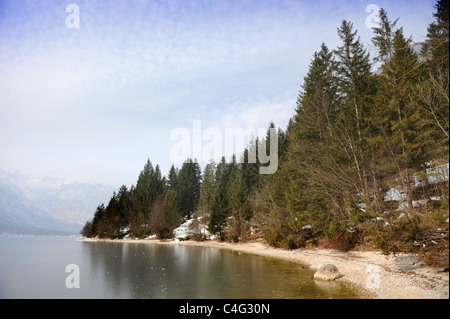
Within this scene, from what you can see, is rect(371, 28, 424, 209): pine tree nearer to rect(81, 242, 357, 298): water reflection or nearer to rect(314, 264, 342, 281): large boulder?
rect(314, 264, 342, 281): large boulder

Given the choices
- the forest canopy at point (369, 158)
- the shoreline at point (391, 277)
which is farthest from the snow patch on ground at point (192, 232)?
the shoreline at point (391, 277)

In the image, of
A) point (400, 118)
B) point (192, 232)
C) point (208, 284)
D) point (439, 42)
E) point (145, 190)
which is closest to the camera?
point (439, 42)

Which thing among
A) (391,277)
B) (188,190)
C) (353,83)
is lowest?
(391,277)

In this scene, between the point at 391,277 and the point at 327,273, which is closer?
the point at 391,277

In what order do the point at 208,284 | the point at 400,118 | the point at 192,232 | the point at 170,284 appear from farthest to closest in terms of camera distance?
the point at 192,232, the point at 400,118, the point at 170,284, the point at 208,284

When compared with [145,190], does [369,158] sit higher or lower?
higher

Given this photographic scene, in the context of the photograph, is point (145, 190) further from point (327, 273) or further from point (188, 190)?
point (327, 273)

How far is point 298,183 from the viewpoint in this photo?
3125 cm

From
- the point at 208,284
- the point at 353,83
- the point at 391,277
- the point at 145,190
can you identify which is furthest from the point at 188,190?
the point at 391,277

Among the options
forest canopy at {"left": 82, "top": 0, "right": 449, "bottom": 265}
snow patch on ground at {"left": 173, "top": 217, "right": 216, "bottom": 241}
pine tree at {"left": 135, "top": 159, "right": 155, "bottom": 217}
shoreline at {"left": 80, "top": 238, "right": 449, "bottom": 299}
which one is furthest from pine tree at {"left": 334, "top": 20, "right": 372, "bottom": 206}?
pine tree at {"left": 135, "top": 159, "right": 155, "bottom": 217}
